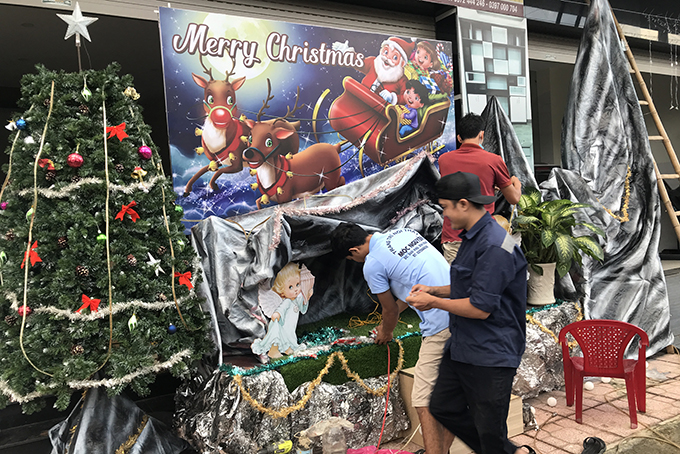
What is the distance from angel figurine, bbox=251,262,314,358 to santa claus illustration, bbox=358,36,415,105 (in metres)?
1.82

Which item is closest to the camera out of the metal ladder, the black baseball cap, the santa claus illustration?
the black baseball cap

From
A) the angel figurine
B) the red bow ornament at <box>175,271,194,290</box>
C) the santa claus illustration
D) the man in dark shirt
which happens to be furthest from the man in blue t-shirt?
the santa claus illustration

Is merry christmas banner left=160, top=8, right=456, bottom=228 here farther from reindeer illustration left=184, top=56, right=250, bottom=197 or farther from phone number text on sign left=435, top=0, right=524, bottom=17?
phone number text on sign left=435, top=0, right=524, bottom=17

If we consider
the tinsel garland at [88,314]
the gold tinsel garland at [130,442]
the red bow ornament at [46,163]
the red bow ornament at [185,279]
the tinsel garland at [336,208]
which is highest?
the red bow ornament at [46,163]

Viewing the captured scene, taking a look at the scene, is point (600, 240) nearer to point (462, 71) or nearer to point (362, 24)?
point (462, 71)

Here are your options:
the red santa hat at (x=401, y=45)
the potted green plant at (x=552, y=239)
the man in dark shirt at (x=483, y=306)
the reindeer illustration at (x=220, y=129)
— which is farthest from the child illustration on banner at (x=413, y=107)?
the man in dark shirt at (x=483, y=306)

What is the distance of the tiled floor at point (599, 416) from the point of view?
3.43m

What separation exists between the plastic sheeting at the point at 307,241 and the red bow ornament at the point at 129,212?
0.61 meters

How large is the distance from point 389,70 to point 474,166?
1363 millimetres

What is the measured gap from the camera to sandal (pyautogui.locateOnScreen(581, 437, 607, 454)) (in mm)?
3131

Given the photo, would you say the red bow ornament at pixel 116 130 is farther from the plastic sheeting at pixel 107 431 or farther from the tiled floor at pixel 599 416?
the tiled floor at pixel 599 416

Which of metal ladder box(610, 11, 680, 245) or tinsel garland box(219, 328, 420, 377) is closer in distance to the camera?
tinsel garland box(219, 328, 420, 377)

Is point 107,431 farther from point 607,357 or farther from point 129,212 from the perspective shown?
point 607,357

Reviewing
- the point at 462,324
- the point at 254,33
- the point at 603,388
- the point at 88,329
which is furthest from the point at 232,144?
the point at 603,388
